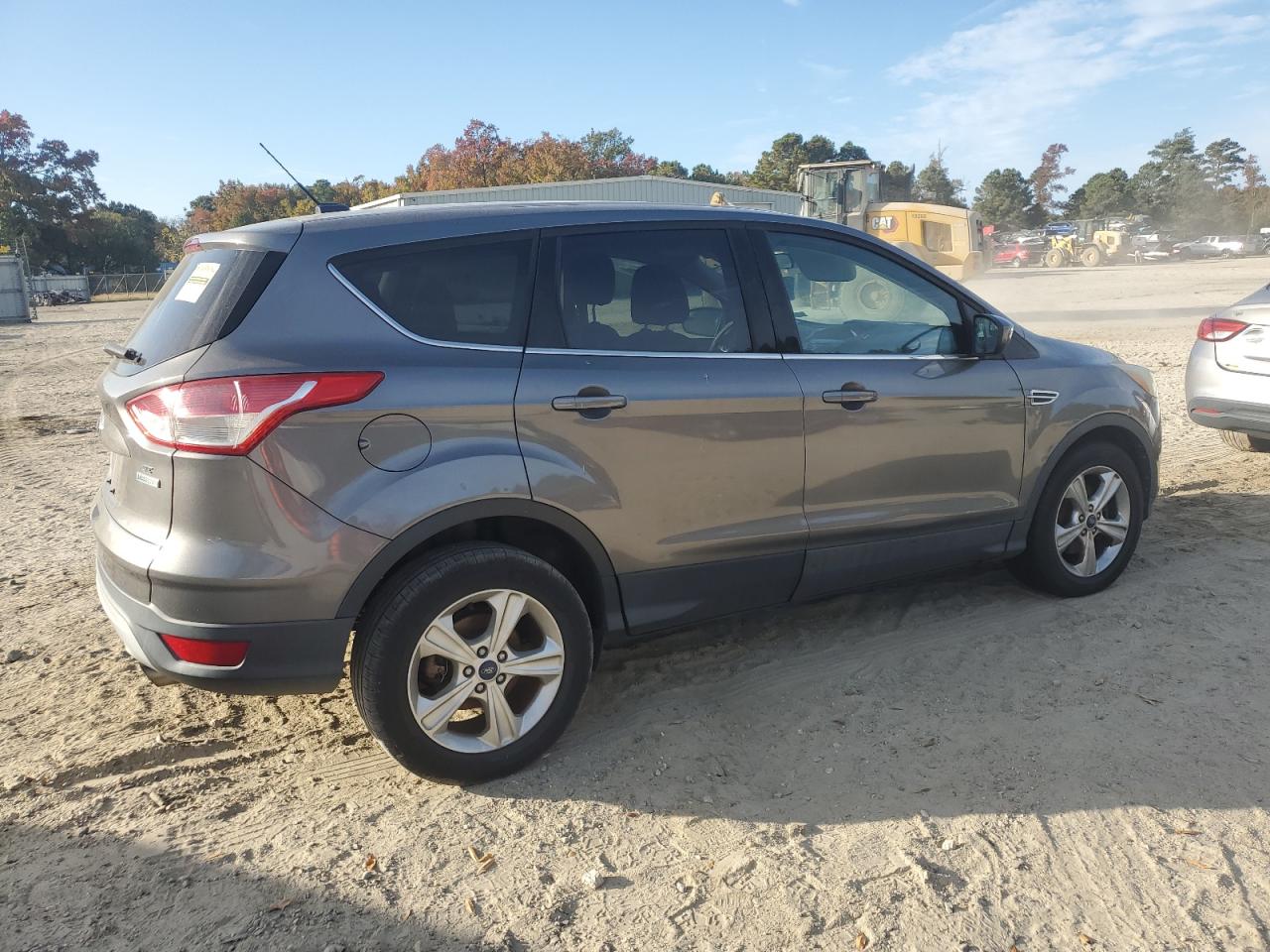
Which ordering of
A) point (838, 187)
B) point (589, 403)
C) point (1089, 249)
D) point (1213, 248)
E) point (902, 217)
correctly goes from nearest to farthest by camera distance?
point (589, 403), point (838, 187), point (902, 217), point (1089, 249), point (1213, 248)

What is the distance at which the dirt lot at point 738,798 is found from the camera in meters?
2.59

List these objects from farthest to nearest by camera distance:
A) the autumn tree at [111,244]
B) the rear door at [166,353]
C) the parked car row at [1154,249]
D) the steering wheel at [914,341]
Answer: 1. the autumn tree at [111,244]
2. the parked car row at [1154,249]
3. the steering wheel at [914,341]
4. the rear door at [166,353]

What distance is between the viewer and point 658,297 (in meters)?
3.59

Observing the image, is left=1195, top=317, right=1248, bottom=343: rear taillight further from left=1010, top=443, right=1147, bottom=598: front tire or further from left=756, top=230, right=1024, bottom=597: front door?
left=756, top=230, right=1024, bottom=597: front door

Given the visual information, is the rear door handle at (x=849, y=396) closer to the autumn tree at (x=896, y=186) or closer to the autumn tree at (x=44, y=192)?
the autumn tree at (x=896, y=186)

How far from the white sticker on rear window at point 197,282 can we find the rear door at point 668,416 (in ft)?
3.45

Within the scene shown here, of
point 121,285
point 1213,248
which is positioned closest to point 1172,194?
point 1213,248

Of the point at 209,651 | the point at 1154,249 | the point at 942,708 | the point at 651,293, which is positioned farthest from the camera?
the point at 1154,249

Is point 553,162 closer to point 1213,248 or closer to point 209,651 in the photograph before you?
point 1213,248

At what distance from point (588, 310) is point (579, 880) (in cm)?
186

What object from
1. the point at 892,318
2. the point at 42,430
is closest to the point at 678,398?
the point at 892,318

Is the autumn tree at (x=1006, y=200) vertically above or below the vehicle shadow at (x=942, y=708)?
above

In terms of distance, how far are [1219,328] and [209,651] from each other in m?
6.63

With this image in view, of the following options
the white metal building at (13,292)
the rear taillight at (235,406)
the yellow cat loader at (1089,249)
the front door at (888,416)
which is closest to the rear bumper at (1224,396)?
the front door at (888,416)
